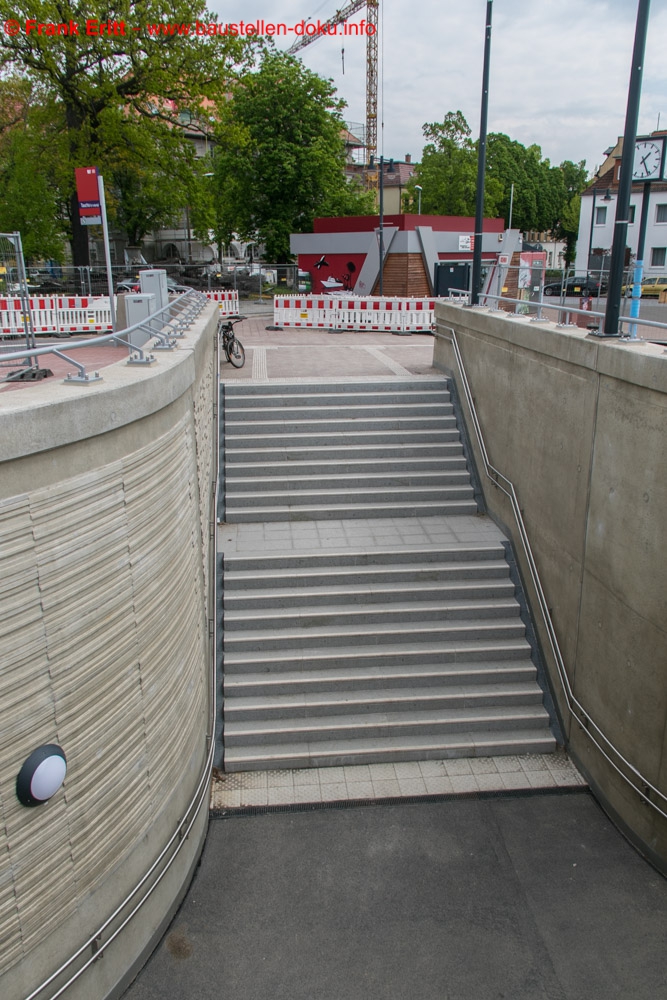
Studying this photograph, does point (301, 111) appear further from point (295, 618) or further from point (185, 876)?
point (185, 876)

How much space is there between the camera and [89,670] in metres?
4.82

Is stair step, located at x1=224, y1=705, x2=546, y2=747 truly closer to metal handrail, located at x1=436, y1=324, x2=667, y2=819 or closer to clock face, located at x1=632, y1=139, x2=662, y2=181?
metal handrail, located at x1=436, y1=324, x2=667, y2=819

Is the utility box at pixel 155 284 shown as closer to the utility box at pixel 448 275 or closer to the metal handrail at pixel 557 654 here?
the metal handrail at pixel 557 654

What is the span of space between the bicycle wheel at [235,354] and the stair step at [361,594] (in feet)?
21.8

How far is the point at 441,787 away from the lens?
7.44m

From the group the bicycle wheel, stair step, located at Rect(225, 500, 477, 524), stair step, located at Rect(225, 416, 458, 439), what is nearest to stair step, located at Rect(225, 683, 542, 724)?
stair step, located at Rect(225, 500, 477, 524)

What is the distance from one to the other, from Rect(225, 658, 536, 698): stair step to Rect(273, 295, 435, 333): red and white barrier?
1467cm

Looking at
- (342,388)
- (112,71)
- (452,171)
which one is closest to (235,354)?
(342,388)

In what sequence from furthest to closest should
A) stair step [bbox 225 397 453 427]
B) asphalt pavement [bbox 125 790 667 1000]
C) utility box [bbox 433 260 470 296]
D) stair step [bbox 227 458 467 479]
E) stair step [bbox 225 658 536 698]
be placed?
utility box [bbox 433 260 470 296] < stair step [bbox 225 397 453 427] < stair step [bbox 227 458 467 479] < stair step [bbox 225 658 536 698] < asphalt pavement [bbox 125 790 667 1000]

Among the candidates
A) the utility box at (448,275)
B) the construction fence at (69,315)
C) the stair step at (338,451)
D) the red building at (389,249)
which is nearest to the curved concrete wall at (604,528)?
the stair step at (338,451)

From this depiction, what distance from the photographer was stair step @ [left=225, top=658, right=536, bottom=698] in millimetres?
8227

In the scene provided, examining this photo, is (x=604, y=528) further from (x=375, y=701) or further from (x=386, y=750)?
(x=386, y=750)

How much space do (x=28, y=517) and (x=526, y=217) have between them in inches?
3173

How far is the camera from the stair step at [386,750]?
7.68m
